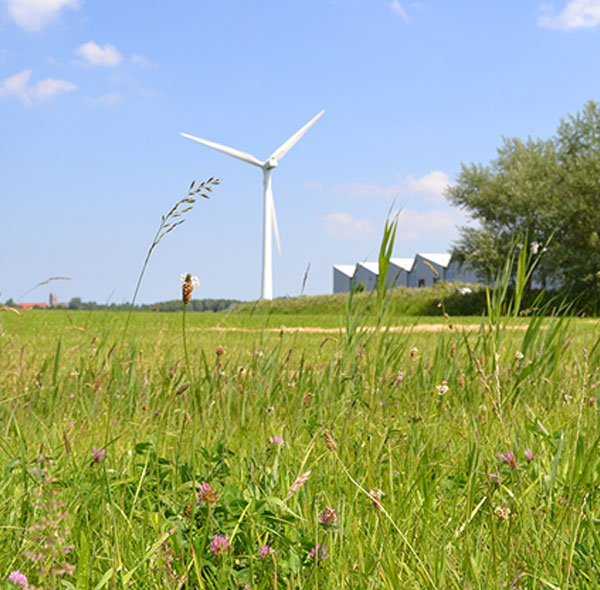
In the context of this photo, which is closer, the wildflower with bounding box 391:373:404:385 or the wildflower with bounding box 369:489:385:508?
the wildflower with bounding box 369:489:385:508

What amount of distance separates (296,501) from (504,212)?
36.6 meters

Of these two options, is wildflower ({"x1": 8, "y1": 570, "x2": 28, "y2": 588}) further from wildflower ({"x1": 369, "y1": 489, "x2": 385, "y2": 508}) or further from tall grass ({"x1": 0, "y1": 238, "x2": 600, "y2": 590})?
wildflower ({"x1": 369, "y1": 489, "x2": 385, "y2": 508})

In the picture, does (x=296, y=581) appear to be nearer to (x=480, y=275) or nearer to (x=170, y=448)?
(x=170, y=448)

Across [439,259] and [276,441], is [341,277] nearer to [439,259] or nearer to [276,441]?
[439,259]

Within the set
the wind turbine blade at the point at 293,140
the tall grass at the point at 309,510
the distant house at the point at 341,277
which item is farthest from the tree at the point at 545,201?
the tall grass at the point at 309,510

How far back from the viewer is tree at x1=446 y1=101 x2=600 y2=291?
3186 centimetres

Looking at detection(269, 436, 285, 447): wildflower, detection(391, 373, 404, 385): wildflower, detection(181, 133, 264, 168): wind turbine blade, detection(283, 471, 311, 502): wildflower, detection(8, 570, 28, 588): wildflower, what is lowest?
detection(8, 570, 28, 588): wildflower

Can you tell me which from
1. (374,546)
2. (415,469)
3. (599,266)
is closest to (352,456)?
(415,469)

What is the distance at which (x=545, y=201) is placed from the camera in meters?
33.7

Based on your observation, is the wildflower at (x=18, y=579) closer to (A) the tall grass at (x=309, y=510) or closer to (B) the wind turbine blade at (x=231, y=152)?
(A) the tall grass at (x=309, y=510)

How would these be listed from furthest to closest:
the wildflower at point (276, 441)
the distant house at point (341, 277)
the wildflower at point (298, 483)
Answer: the distant house at point (341, 277) < the wildflower at point (276, 441) < the wildflower at point (298, 483)

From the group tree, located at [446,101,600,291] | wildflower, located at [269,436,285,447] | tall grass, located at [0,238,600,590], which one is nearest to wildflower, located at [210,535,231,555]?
tall grass, located at [0,238,600,590]

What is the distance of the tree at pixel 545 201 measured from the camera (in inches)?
1254

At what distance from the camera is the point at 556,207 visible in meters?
33.2
